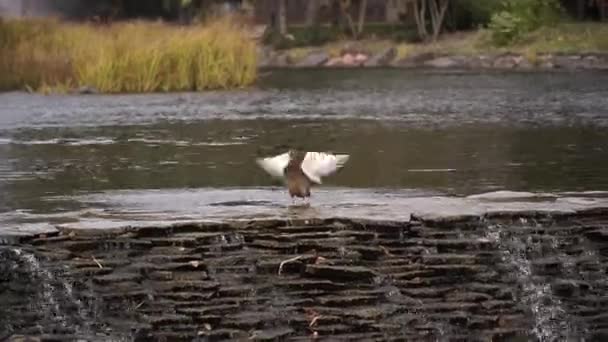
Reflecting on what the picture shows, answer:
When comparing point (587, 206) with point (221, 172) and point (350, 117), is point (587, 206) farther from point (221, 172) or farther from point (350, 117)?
point (350, 117)

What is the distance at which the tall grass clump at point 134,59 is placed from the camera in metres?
27.5

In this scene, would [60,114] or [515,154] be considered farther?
[60,114]

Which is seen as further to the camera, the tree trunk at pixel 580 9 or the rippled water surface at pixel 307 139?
the tree trunk at pixel 580 9

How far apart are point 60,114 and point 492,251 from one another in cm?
1457

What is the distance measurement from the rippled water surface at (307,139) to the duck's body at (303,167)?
63 centimetres

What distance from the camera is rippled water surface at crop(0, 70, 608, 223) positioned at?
12945 mm

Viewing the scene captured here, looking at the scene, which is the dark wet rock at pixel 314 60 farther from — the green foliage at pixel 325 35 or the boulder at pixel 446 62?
the boulder at pixel 446 62

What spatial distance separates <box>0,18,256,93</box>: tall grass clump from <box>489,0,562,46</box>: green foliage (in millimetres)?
16188

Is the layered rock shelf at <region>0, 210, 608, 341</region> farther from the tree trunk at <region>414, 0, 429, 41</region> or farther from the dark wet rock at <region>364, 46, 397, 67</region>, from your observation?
the tree trunk at <region>414, 0, 429, 41</region>

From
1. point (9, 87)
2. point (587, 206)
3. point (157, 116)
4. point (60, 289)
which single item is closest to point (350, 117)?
point (157, 116)

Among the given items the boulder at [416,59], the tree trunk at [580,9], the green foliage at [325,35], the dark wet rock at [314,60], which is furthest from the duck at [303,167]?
the tree trunk at [580,9]

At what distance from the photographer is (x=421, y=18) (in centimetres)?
4897

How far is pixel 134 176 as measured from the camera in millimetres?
13875

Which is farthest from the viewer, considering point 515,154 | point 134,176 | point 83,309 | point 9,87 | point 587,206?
point 9,87
